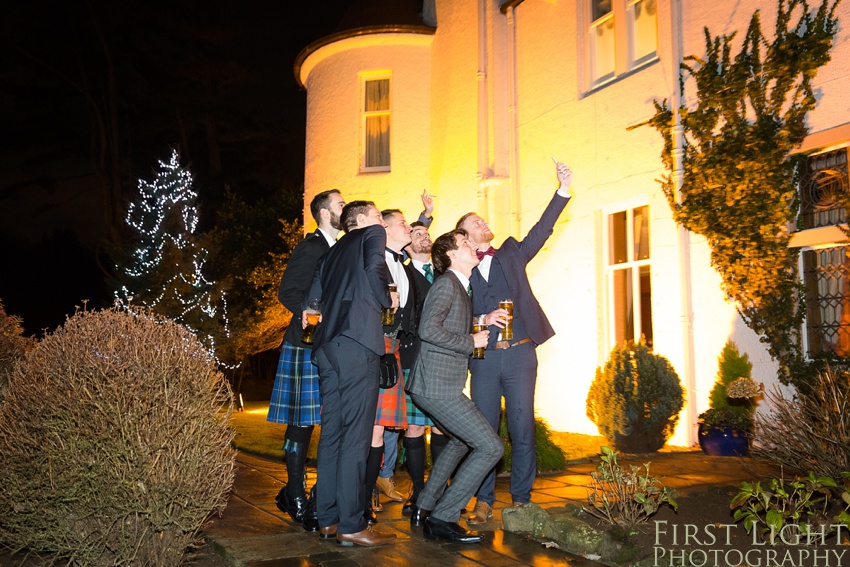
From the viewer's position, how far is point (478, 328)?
4.89 m

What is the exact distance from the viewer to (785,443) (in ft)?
15.6

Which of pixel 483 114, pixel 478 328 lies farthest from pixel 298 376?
pixel 483 114

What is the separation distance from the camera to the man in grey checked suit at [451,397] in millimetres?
4547

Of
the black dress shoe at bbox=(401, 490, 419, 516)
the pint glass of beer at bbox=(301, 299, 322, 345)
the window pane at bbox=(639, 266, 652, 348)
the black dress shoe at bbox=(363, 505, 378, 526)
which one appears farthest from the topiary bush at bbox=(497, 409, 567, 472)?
the window pane at bbox=(639, 266, 652, 348)

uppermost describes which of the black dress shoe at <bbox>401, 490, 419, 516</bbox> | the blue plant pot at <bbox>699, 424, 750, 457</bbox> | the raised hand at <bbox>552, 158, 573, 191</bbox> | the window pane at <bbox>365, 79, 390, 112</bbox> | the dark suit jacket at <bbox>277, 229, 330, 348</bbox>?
the window pane at <bbox>365, 79, 390, 112</bbox>

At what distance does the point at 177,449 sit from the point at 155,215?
14759 millimetres

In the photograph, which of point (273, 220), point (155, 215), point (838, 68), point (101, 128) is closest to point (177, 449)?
point (838, 68)

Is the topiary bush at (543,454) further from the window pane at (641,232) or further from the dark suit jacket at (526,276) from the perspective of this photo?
the window pane at (641,232)

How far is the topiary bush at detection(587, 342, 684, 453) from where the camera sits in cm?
839

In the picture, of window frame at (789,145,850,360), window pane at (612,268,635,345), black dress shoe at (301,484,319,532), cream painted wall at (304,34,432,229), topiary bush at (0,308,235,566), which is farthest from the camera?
cream painted wall at (304,34,432,229)

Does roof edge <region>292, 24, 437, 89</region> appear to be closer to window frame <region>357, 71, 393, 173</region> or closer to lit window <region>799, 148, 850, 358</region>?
window frame <region>357, 71, 393, 173</region>

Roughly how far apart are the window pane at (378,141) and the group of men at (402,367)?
858 cm

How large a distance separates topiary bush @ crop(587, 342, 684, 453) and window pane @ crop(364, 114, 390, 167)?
6.96 meters

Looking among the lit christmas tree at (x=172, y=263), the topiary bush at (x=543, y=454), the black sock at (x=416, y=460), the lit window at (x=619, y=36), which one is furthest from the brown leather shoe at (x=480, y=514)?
the lit christmas tree at (x=172, y=263)
